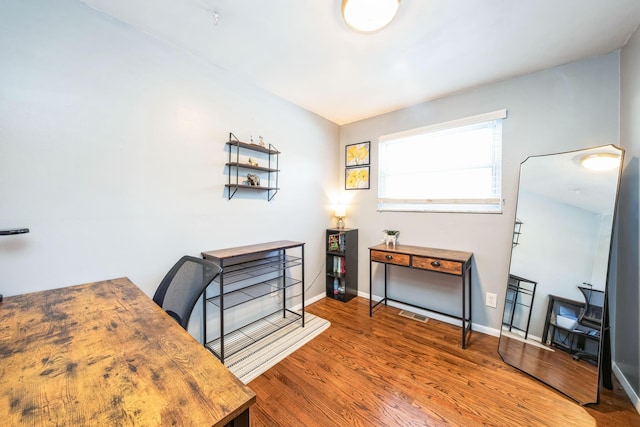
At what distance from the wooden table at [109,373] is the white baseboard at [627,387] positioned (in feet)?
7.81

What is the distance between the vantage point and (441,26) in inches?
62.9

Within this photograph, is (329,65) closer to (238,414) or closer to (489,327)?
(238,414)

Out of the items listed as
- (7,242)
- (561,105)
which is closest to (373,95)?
(561,105)

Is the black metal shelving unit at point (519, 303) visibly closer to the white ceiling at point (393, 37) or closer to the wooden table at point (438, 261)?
the wooden table at point (438, 261)

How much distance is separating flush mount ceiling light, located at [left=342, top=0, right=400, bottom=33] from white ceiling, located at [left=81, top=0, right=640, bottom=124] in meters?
0.10

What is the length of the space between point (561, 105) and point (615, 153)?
64 centimetres

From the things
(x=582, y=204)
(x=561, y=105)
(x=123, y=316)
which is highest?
(x=561, y=105)

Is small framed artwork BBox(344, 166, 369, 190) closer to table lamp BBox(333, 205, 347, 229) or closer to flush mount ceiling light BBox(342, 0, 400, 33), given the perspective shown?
table lamp BBox(333, 205, 347, 229)

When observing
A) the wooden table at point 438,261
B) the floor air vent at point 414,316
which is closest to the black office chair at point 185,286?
the wooden table at point 438,261

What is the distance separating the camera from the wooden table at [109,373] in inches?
21.5

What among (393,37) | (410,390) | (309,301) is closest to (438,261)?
(410,390)

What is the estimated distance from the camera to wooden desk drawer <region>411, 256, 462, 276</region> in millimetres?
2154

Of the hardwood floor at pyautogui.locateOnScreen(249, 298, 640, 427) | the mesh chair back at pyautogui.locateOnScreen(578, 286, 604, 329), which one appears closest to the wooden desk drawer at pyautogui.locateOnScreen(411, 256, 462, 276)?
the hardwood floor at pyautogui.locateOnScreen(249, 298, 640, 427)

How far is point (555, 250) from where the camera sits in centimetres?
183
